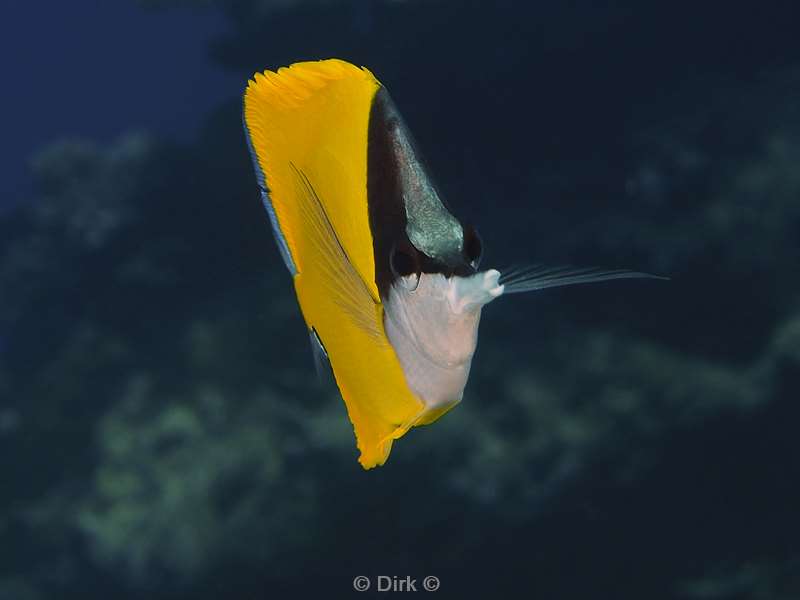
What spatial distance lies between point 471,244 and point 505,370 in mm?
4064

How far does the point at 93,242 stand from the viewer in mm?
7281

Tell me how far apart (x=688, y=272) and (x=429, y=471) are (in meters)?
1.84

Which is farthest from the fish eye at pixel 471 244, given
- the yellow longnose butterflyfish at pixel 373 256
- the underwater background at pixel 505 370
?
the underwater background at pixel 505 370

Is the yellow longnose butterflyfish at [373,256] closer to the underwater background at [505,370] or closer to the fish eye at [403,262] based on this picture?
the fish eye at [403,262]

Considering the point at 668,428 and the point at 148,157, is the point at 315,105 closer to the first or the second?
the point at 668,428

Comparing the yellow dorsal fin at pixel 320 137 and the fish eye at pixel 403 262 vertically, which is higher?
the yellow dorsal fin at pixel 320 137

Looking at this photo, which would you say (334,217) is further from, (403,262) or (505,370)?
(505,370)

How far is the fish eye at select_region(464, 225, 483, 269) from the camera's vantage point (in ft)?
1.78

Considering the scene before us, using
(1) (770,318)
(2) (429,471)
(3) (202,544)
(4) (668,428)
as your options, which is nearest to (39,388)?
(3) (202,544)

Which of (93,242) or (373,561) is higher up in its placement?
(93,242)

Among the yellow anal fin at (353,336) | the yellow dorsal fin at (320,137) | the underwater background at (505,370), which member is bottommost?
the yellow anal fin at (353,336)

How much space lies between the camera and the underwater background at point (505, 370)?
13.9 ft

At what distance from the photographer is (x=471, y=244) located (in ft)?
1.79

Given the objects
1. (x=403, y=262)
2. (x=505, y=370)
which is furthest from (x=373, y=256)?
(x=505, y=370)
